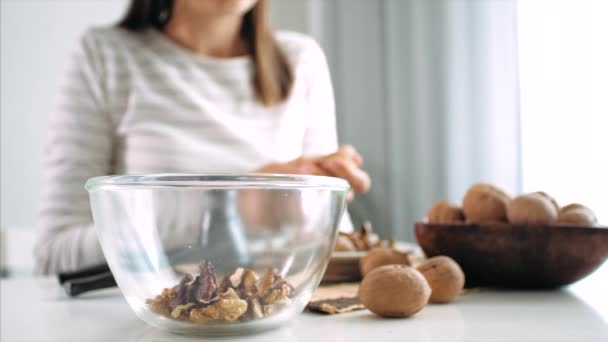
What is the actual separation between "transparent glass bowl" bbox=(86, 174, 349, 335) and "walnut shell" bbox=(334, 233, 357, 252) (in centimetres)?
21

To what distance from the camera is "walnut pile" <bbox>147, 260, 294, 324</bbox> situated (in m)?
0.31

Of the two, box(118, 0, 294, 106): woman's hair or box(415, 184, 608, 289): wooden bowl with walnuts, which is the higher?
box(118, 0, 294, 106): woman's hair

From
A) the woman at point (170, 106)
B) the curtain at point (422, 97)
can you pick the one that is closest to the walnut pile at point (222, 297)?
the woman at point (170, 106)

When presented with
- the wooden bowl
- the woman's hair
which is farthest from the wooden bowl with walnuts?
the woman's hair

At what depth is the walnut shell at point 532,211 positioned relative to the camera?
45cm

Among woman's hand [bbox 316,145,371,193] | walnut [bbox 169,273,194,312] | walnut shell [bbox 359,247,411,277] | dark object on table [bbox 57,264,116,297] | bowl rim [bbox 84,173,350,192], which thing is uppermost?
bowl rim [bbox 84,173,350,192]

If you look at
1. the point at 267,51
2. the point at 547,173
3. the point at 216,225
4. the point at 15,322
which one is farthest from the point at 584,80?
the point at 15,322

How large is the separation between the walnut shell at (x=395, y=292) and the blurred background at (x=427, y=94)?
51 cm

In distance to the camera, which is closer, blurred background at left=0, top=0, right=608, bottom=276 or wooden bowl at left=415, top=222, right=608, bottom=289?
wooden bowl at left=415, top=222, right=608, bottom=289

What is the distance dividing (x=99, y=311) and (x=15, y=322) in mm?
56

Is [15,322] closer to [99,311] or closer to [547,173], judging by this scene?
[99,311]

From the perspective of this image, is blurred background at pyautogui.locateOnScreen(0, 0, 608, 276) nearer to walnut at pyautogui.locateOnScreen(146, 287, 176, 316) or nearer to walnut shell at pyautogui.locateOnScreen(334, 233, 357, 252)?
walnut shell at pyautogui.locateOnScreen(334, 233, 357, 252)

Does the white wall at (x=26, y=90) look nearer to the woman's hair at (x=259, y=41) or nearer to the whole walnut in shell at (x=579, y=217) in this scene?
the woman's hair at (x=259, y=41)

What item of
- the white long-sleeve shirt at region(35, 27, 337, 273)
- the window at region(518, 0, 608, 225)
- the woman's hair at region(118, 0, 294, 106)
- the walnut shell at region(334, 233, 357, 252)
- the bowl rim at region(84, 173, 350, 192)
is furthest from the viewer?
the woman's hair at region(118, 0, 294, 106)
